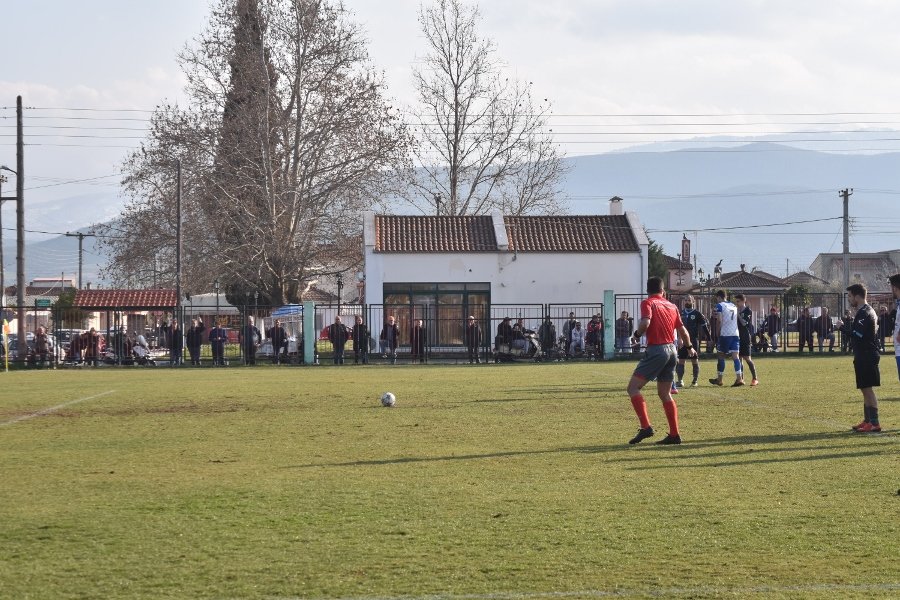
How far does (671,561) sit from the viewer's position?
23.8 feet

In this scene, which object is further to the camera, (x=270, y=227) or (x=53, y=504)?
(x=270, y=227)

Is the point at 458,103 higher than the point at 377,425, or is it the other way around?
the point at 458,103

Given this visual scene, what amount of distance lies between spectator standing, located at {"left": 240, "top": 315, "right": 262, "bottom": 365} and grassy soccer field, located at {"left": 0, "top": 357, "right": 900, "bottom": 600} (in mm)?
20276

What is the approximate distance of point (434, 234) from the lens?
49.4m

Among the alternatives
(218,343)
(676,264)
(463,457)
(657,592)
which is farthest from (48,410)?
(676,264)

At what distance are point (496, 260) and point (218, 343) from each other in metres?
13.6

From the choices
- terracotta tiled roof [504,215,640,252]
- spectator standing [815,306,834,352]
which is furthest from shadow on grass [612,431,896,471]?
terracotta tiled roof [504,215,640,252]

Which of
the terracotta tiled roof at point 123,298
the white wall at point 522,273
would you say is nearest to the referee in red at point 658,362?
the terracotta tiled roof at point 123,298

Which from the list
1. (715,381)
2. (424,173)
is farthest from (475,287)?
(715,381)

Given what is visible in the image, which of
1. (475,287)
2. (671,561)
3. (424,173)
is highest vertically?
(424,173)

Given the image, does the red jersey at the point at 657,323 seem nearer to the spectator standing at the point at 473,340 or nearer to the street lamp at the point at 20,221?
the spectator standing at the point at 473,340

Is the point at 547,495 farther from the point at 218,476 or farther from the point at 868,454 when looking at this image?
the point at 868,454

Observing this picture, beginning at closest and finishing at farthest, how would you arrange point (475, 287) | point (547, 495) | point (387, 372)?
point (547, 495), point (387, 372), point (475, 287)

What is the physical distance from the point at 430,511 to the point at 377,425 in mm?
7104
